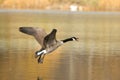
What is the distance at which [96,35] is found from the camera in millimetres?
36719

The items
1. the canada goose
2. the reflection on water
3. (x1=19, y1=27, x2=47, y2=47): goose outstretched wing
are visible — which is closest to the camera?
the canada goose

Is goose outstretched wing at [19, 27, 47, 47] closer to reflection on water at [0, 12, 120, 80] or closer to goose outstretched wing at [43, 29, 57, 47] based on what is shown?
goose outstretched wing at [43, 29, 57, 47]

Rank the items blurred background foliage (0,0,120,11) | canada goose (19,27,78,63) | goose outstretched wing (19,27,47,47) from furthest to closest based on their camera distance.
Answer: blurred background foliage (0,0,120,11) < goose outstretched wing (19,27,47,47) < canada goose (19,27,78,63)

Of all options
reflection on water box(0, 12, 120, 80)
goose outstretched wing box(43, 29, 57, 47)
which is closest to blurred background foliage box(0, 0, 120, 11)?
reflection on water box(0, 12, 120, 80)

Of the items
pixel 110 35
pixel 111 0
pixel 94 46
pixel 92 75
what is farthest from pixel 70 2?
pixel 92 75

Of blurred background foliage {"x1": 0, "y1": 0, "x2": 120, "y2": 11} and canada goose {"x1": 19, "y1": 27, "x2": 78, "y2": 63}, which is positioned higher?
blurred background foliage {"x1": 0, "y1": 0, "x2": 120, "y2": 11}

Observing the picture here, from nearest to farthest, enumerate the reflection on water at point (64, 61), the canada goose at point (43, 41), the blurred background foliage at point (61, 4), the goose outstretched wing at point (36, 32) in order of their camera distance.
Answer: the canada goose at point (43, 41), the goose outstretched wing at point (36, 32), the reflection on water at point (64, 61), the blurred background foliage at point (61, 4)

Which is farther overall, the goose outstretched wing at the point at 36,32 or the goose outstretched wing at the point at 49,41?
the goose outstretched wing at the point at 36,32

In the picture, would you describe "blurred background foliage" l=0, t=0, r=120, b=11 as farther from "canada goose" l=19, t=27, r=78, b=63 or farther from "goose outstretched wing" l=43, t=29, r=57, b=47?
"goose outstretched wing" l=43, t=29, r=57, b=47

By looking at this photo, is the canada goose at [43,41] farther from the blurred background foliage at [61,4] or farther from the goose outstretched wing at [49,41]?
the blurred background foliage at [61,4]

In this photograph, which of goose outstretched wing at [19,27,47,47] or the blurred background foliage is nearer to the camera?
goose outstretched wing at [19,27,47,47]

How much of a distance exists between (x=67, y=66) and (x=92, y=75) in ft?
7.54

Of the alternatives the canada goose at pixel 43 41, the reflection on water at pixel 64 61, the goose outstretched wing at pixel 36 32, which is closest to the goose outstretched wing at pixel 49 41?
the canada goose at pixel 43 41

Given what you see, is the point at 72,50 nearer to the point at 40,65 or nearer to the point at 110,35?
the point at 40,65
